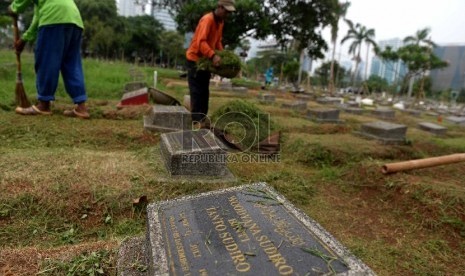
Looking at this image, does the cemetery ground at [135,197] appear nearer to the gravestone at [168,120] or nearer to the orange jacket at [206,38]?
the gravestone at [168,120]

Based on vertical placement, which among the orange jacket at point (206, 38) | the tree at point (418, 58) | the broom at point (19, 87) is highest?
the tree at point (418, 58)

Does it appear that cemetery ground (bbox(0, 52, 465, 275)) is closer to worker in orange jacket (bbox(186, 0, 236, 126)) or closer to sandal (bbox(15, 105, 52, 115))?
sandal (bbox(15, 105, 52, 115))

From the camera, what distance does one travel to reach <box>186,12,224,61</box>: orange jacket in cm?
474

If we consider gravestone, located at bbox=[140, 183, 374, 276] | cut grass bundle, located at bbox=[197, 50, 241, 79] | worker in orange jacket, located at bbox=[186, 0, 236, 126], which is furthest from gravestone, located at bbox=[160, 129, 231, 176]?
worker in orange jacket, located at bbox=[186, 0, 236, 126]

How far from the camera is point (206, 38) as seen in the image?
4.79 meters

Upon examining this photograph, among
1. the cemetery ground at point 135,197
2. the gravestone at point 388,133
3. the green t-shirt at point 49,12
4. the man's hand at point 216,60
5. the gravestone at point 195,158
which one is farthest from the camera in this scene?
the gravestone at point 388,133

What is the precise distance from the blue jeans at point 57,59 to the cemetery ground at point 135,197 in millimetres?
472

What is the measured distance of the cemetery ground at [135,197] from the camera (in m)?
2.32

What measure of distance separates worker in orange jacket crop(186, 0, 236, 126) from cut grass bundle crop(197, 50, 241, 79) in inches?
2.6

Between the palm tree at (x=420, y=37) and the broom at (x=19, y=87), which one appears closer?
the broom at (x=19, y=87)

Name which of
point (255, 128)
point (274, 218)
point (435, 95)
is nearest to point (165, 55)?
point (435, 95)

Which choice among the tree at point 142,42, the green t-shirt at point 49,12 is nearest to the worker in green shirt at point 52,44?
the green t-shirt at point 49,12

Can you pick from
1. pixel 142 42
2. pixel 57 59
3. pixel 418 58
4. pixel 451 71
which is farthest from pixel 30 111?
pixel 451 71

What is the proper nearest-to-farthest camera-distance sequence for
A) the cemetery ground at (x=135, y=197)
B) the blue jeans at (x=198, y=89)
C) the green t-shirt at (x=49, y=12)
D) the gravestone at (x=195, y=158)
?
the cemetery ground at (x=135, y=197), the gravestone at (x=195, y=158), the green t-shirt at (x=49, y=12), the blue jeans at (x=198, y=89)
